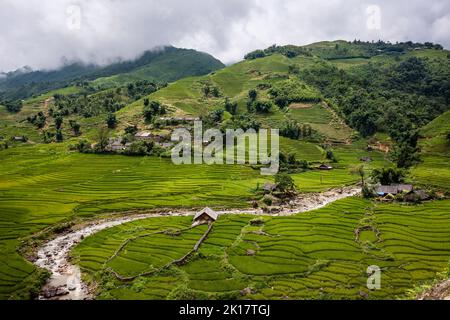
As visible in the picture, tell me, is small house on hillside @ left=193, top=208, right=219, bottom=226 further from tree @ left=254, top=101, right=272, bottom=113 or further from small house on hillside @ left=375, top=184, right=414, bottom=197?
tree @ left=254, top=101, right=272, bottom=113

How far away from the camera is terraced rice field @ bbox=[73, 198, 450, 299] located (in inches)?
1384

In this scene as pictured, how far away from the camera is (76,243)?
48.8 metres

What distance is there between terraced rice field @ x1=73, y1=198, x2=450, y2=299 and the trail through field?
173 cm

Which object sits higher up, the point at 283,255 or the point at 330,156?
the point at 330,156

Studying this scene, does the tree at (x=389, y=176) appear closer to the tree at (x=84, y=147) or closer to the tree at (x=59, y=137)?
the tree at (x=84, y=147)

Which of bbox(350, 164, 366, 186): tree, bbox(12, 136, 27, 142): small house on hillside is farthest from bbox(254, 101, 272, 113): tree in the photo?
→ bbox(12, 136, 27, 142): small house on hillside

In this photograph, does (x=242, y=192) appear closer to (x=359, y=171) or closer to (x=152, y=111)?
(x=359, y=171)

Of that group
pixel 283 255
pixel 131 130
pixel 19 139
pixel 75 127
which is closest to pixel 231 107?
pixel 131 130

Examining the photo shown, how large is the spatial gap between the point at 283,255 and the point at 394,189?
106 feet

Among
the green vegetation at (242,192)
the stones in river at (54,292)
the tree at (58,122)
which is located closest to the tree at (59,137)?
the green vegetation at (242,192)

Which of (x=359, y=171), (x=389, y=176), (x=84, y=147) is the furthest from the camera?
(x=84, y=147)

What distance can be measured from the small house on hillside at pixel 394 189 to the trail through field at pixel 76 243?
207 inches
